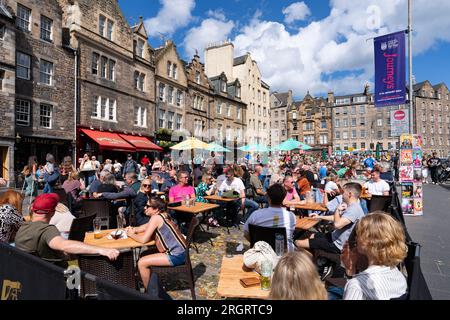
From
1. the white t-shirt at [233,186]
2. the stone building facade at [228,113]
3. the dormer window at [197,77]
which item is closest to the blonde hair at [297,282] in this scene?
the white t-shirt at [233,186]

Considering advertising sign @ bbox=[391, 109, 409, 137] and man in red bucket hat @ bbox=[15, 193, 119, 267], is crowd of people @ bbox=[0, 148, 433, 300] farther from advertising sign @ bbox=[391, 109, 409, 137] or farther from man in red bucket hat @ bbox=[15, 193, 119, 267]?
advertising sign @ bbox=[391, 109, 409, 137]

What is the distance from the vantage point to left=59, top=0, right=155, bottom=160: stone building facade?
63.2ft

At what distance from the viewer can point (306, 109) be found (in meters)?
68.8

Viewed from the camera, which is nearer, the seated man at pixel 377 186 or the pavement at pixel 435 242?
the pavement at pixel 435 242

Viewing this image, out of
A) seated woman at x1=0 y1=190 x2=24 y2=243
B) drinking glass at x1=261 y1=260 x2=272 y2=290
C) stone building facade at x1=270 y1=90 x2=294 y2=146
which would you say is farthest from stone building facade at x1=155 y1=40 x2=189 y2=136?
stone building facade at x1=270 y1=90 x2=294 y2=146

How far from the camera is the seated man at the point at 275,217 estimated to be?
4.12m

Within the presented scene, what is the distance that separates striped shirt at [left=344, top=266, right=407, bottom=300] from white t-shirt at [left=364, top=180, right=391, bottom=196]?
6510mm

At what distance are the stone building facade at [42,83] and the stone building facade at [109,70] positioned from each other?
948mm

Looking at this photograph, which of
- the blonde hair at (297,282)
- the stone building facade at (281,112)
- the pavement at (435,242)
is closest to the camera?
the blonde hair at (297,282)

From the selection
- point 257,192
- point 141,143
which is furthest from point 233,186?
point 141,143

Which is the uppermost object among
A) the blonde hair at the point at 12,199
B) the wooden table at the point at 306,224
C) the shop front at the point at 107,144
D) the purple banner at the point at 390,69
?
the purple banner at the point at 390,69

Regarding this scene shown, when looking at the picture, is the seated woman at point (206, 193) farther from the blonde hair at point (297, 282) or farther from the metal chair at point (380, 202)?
the blonde hair at point (297, 282)

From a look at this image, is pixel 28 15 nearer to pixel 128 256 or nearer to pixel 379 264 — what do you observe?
pixel 128 256

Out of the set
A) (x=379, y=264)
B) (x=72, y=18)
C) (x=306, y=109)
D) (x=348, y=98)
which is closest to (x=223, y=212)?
(x=379, y=264)
